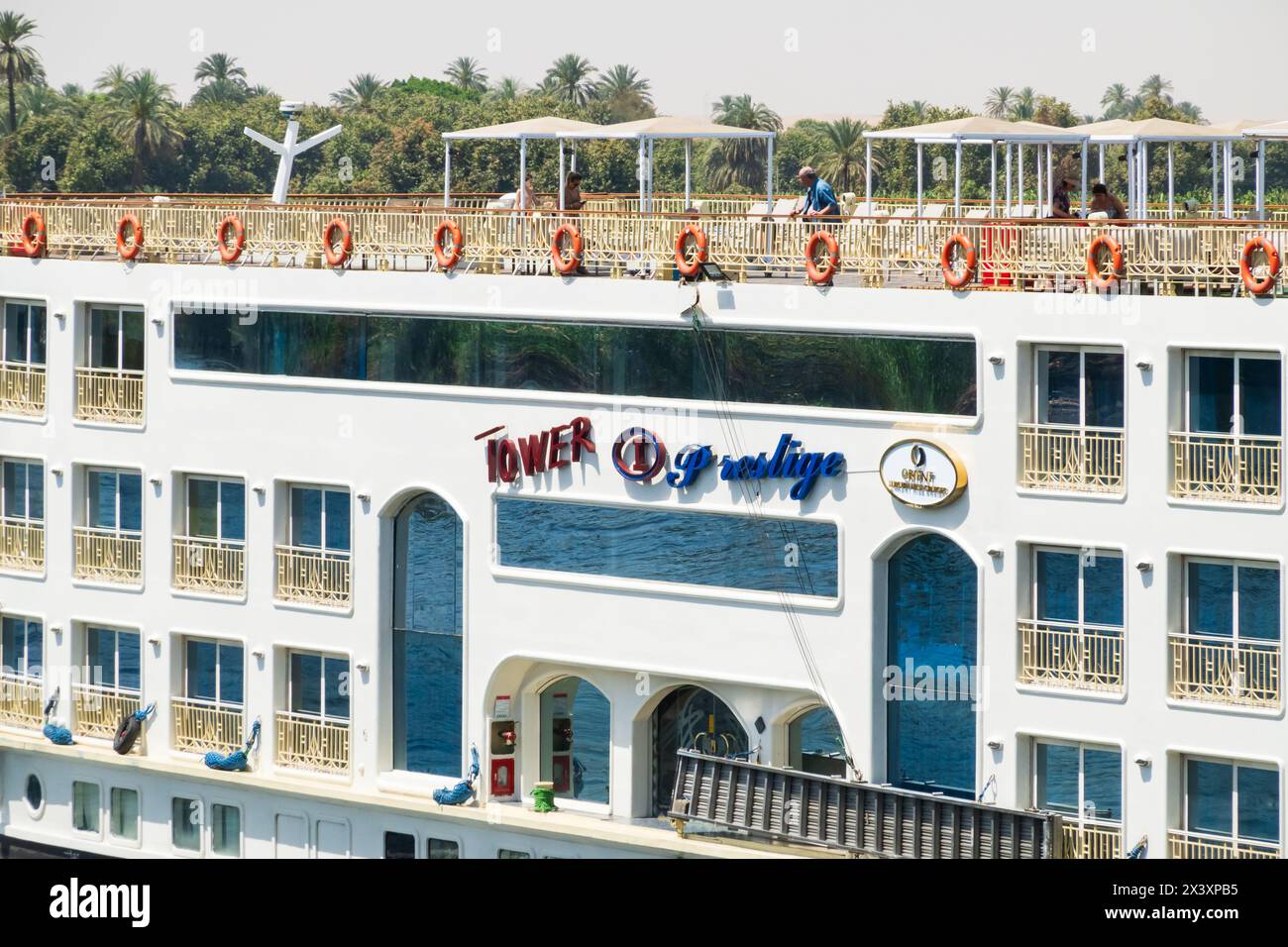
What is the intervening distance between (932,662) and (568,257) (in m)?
8.49

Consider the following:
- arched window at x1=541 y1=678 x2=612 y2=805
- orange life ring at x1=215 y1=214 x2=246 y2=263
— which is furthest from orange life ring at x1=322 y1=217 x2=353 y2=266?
arched window at x1=541 y1=678 x2=612 y2=805

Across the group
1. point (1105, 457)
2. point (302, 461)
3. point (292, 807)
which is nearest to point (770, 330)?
point (1105, 457)

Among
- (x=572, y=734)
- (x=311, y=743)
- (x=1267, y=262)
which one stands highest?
(x=1267, y=262)

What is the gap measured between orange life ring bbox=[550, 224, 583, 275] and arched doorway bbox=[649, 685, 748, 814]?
268 inches

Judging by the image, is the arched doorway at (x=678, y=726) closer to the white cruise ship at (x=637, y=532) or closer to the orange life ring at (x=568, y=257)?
the white cruise ship at (x=637, y=532)

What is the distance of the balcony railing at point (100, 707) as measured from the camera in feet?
144

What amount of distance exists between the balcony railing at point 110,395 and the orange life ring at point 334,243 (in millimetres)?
4697

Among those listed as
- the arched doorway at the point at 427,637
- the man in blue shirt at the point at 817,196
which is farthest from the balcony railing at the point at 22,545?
the man in blue shirt at the point at 817,196

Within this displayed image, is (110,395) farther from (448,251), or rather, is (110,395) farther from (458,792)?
(458,792)

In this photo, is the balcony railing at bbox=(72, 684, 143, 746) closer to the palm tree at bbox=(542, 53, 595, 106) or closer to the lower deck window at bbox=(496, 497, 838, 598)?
the lower deck window at bbox=(496, 497, 838, 598)

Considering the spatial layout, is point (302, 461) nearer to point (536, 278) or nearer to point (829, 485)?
point (536, 278)

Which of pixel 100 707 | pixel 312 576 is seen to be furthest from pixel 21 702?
pixel 312 576

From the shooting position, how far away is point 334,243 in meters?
41.1

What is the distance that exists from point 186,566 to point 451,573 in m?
5.49
